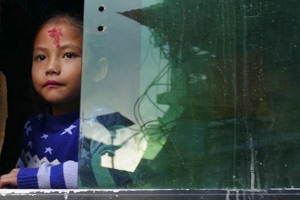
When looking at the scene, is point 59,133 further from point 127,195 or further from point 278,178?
point 278,178

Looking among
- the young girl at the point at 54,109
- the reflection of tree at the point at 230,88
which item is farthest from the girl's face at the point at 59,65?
the reflection of tree at the point at 230,88

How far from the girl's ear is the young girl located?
242mm

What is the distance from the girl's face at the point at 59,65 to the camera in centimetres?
199

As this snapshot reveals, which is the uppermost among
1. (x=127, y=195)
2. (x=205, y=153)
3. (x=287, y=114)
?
(x=287, y=114)

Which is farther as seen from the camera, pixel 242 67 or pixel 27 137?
pixel 27 137

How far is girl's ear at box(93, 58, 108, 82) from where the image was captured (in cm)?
175

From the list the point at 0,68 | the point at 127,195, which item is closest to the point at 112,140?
the point at 127,195

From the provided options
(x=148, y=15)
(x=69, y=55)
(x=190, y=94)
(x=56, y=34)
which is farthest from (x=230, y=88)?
(x=56, y=34)

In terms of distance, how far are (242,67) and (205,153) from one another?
285 mm

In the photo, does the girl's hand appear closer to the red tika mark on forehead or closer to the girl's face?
the girl's face

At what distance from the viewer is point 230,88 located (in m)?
1.72

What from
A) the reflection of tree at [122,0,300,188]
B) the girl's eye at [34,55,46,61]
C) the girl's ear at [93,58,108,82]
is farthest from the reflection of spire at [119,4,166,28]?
the girl's eye at [34,55,46,61]

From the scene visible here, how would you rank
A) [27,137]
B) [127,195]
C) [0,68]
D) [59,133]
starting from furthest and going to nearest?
[0,68]
[27,137]
[59,133]
[127,195]

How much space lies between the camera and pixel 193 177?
1.68 m
